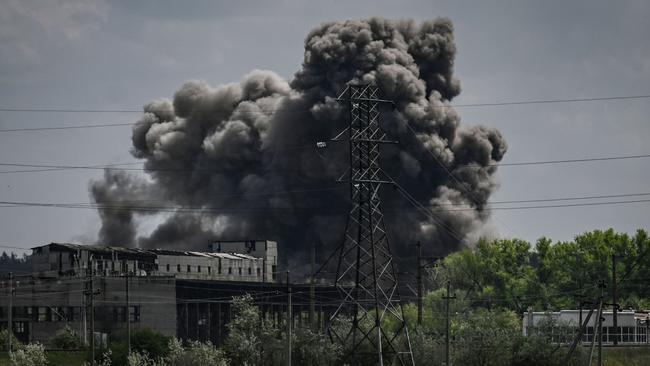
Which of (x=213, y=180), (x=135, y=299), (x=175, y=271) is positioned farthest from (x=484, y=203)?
(x=135, y=299)

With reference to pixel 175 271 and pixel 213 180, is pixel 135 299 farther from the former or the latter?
pixel 213 180

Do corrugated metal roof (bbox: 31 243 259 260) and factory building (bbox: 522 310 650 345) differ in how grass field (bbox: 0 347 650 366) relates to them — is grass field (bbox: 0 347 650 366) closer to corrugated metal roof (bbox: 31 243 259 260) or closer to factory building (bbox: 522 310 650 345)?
factory building (bbox: 522 310 650 345)

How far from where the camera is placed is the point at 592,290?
120312mm

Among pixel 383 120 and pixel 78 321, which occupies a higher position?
pixel 383 120

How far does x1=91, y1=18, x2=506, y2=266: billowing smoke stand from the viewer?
164m

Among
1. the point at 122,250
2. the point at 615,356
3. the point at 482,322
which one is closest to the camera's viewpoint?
the point at 615,356

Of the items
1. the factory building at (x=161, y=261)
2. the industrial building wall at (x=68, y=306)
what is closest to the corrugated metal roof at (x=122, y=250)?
the factory building at (x=161, y=261)

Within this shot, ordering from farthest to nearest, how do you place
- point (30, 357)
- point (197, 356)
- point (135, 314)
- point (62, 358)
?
1. point (135, 314)
2. point (62, 358)
3. point (30, 357)
4. point (197, 356)

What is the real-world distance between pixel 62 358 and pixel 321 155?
9042 cm

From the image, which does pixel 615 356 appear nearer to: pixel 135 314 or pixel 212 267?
pixel 135 314

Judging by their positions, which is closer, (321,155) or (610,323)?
(610,323)

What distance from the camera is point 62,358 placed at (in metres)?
78.7

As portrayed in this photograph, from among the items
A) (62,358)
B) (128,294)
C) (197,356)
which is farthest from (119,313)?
(197,356)

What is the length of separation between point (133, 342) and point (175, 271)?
40125mm
